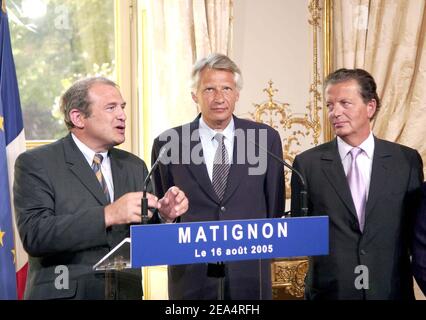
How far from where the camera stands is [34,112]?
4.50m

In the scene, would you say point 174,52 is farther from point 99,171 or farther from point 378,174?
point 378,174

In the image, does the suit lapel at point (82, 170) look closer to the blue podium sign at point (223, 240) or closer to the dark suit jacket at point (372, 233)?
the blue podium sign at point (223, 240)

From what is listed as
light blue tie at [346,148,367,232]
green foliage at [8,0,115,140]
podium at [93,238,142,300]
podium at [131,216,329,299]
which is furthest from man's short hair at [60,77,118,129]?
green foliage at [8,0,115,140]

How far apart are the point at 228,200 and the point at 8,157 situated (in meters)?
1.42

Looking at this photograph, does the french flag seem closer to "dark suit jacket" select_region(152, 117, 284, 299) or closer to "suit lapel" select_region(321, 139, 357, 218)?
"dark suit jacket" select_region(152, 117, 284, 299)

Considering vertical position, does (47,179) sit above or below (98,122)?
below

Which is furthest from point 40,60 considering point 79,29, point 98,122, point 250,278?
point 250,278

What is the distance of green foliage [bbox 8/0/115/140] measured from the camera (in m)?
4.45

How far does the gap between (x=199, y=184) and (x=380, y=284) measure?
33.2 inches

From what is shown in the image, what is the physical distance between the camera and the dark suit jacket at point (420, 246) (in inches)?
98.2

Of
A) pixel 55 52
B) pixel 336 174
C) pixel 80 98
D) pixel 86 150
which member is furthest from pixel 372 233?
pixel 55 52

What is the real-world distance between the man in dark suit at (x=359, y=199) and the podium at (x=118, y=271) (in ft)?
2.79

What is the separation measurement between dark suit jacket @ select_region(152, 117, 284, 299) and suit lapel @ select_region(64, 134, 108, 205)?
1.44 ft
